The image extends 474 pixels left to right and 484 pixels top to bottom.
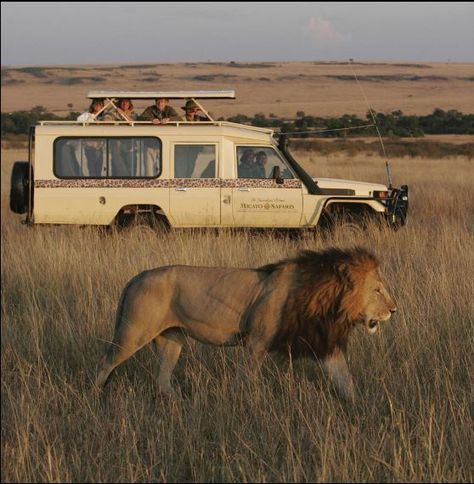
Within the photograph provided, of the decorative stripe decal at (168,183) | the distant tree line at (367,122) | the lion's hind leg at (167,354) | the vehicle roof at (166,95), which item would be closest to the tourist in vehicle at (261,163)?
the decorative stripe decal at (168,183)

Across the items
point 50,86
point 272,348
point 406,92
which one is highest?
point 50,86

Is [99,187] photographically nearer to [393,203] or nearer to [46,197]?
[46,197]

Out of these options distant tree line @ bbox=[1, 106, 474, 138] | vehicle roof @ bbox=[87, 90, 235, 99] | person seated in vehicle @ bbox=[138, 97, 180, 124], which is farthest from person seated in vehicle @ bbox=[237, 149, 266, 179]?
distant tree line @ bbox=[1, 106, 474, 138]

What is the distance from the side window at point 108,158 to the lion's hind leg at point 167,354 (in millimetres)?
6890

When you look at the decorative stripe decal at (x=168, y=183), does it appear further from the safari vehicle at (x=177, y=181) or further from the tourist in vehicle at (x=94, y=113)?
the tourist in vehicle at (x=94, y=113)

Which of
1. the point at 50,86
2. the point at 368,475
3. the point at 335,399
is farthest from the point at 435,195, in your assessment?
the point at 50,86

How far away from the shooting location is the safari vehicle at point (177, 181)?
41.4ft

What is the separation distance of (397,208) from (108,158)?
4.08 metres

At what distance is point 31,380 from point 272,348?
67.6 inches

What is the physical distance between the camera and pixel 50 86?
64938 mm

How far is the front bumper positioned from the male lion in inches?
282

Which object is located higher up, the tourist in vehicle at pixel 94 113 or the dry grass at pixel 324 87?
the dry grass at pixel 324 87

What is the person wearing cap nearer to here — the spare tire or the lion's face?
the spare tire

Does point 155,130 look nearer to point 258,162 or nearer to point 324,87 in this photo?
point 258,162
